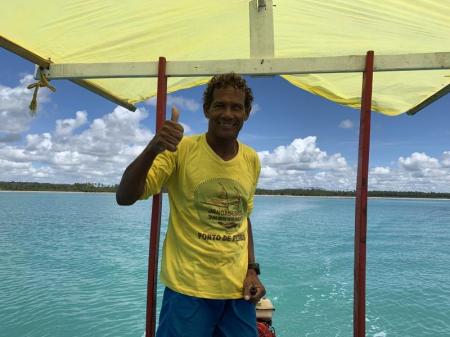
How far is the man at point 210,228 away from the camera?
5.02 ft

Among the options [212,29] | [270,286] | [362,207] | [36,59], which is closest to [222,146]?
[362,207]

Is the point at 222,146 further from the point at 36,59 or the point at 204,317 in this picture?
the point at 36,59

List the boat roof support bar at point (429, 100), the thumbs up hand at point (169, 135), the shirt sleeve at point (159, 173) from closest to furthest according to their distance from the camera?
the thumbs up hand at point (169, 135) → the shirt sleeve at point (159, 173) → the boat roof support bar at point (429, 100)

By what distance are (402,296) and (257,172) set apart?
10.2 m

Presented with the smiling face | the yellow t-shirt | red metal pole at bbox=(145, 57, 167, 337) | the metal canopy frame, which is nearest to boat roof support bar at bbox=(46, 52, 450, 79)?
the metal canopy frame

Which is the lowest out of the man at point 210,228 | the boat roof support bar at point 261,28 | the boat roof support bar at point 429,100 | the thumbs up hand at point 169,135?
the man at point 210,228

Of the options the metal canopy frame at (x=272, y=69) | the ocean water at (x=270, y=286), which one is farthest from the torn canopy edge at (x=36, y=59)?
the ocean water at (x=270, y=286)

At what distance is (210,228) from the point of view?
156cm

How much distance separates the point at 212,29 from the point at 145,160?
126 centimetres

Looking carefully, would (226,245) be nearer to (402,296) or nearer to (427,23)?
(427,23)

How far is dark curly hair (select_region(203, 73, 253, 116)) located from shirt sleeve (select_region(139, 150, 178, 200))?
1.01 ft

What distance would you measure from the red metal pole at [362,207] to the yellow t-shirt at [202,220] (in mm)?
665

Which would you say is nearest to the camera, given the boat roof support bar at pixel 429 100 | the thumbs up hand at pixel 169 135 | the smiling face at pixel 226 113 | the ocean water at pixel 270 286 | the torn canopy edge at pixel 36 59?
the thumbs up hand at pixel 169 135

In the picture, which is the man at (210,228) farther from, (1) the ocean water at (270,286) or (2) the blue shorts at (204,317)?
(1) the ocean water at (270,286)
